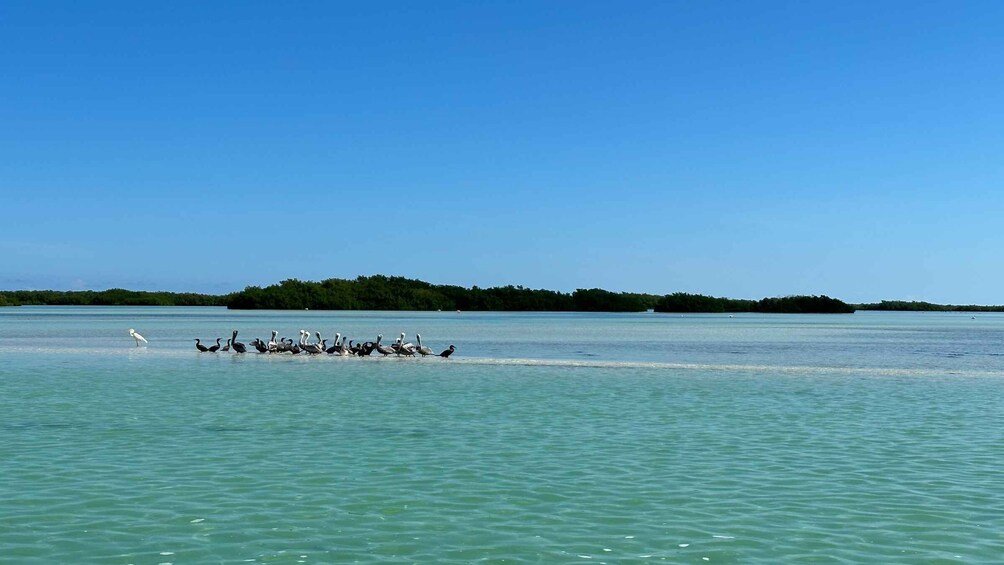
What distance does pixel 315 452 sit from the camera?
11.2 m

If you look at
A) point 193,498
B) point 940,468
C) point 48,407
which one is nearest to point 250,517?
point 193,498

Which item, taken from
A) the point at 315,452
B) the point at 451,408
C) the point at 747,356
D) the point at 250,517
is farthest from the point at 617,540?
the point at 747,356

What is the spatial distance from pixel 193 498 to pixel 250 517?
0.96 m

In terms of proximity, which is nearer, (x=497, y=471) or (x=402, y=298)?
(x=497, y=471)

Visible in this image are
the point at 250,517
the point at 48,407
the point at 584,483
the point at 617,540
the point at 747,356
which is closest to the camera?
the point at 617,540

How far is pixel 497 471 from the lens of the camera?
10.1 meters

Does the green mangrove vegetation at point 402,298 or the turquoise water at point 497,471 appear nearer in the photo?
the turquoise water at point 497,471

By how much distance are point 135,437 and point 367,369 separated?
41.3ft

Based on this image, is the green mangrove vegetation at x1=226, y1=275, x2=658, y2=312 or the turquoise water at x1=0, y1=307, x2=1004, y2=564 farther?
the green mangrove vegetation at x1=226, y1=275, x2=658, y2=312

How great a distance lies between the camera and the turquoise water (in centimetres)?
729

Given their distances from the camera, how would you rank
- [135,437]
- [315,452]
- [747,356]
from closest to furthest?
1. [315,452]
2. [135,437]
3. [747,356]

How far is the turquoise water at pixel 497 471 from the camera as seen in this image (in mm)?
7289

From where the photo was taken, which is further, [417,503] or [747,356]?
[747,356]

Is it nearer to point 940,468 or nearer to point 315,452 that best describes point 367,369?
point 315,452
